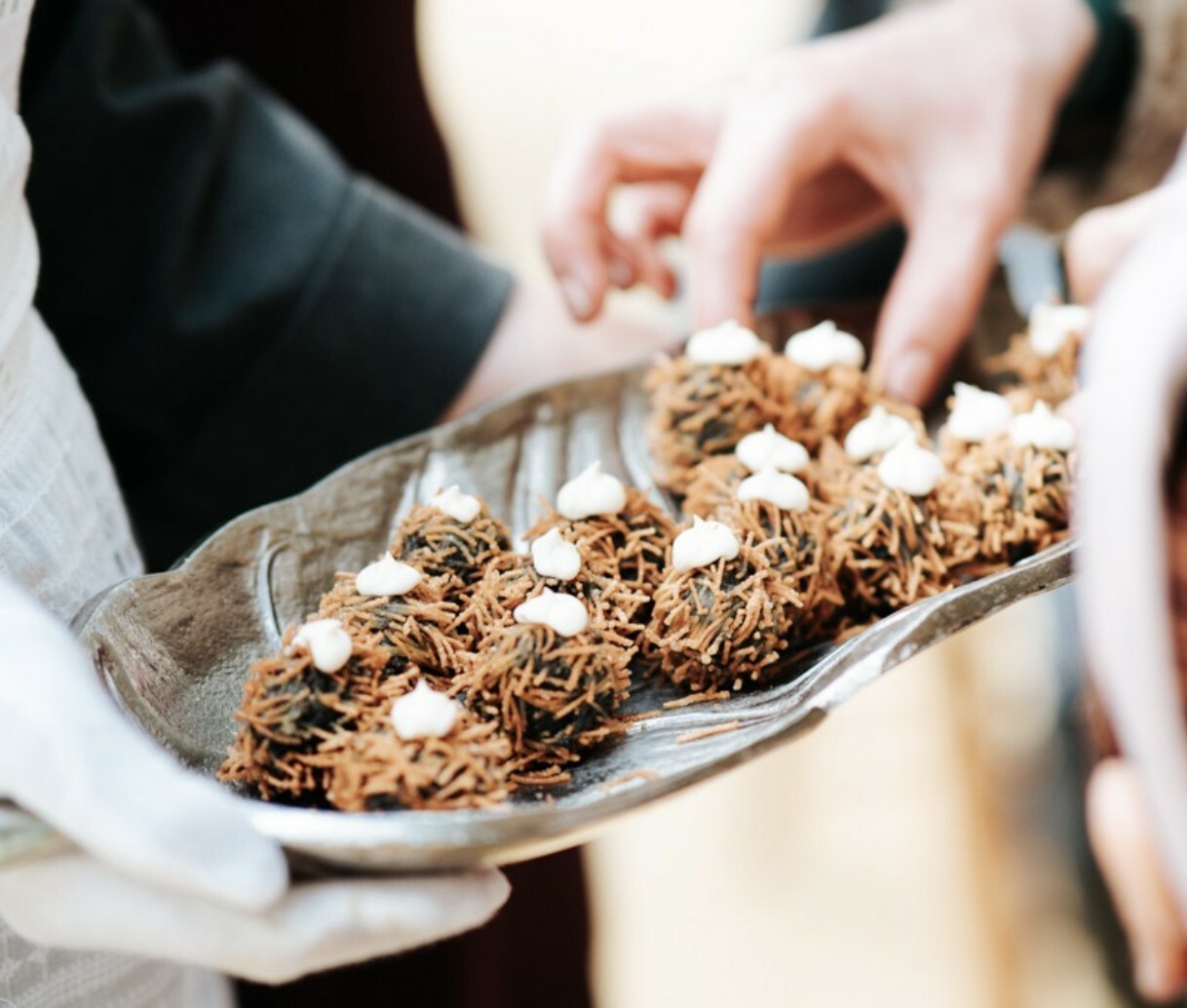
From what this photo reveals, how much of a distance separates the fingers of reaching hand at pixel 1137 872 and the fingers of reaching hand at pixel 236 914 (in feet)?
0.85

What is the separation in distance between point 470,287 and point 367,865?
2.23ft

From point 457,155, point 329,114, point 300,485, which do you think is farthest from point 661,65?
point 300,485

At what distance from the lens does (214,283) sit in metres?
1.01

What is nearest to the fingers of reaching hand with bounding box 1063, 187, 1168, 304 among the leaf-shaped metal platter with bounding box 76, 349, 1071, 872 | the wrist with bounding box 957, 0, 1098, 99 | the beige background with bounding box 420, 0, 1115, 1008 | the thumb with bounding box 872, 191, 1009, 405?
the thumb with bounding box 872, 191, 1009, 405

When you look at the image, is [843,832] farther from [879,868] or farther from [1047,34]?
[1047,34]

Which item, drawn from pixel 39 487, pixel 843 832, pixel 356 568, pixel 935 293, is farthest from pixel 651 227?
pixel 843 832

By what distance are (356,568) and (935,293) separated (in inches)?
20.1

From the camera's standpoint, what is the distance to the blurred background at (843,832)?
1.34 metres

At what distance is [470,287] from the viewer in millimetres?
1075

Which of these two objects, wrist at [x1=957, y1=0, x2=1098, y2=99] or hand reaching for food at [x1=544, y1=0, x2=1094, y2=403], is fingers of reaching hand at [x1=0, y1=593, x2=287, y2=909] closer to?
hand reaching for food at [x1=544, y1=0, x2=1094, y2=403]

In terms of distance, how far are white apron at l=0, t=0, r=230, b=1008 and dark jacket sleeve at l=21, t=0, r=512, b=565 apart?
10.2 inches

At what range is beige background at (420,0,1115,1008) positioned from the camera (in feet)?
5.39

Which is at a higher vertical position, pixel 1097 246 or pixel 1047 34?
pixel 1047 34

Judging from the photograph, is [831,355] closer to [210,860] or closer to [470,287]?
[470,287]
